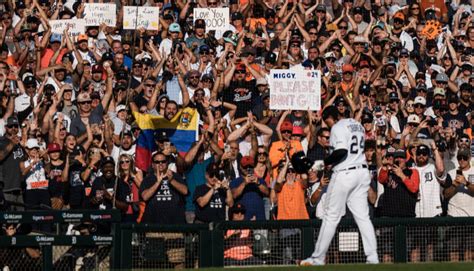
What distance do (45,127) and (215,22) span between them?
12.9 feet

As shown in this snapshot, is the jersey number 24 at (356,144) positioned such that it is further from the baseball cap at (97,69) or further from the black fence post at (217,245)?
the baseball cap at (97,69)

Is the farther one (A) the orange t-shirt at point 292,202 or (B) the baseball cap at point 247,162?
(B) the baseball cap at point 247,162

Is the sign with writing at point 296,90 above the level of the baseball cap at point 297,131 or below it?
above

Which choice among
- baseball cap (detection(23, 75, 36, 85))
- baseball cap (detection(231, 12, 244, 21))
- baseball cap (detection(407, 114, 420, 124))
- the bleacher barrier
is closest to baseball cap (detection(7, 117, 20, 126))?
baseball cap (detection(23, 75, 36, 85))

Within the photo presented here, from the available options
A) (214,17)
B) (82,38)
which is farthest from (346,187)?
(82,38)

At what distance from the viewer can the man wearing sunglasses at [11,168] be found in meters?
21.3

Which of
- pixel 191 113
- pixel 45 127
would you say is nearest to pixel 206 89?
pixel 191 113

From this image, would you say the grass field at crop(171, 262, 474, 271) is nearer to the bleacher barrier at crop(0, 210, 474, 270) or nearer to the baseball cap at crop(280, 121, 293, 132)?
the bleacher barrier at crop(0, 210, 474, 270)

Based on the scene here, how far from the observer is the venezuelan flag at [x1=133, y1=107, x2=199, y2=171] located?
21875mm

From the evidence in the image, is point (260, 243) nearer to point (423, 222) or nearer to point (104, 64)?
point (423, 222)

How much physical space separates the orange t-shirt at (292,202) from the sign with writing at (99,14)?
5596 millimetres

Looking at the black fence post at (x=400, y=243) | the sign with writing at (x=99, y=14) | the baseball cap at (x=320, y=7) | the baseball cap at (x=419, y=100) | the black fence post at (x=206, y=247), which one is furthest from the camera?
the baseball cap at (x=320, y=7)

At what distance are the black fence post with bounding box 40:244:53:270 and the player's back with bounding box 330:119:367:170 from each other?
153 inches

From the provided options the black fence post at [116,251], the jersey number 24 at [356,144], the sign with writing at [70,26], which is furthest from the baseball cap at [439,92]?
the black fence post at [116,251]
